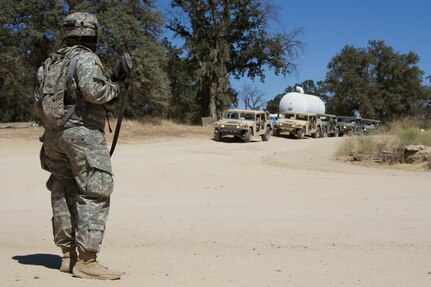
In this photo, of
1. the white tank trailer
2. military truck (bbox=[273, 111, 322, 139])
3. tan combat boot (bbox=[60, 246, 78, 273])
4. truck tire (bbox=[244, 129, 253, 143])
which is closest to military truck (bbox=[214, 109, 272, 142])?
truck tire (bbox=[244, 129, 253, 143])

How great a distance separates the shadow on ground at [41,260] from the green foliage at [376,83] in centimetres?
5340

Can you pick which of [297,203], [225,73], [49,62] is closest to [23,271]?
[49,62]

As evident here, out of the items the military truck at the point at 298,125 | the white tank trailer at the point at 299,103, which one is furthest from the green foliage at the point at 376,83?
the military truck at the point at 298,125

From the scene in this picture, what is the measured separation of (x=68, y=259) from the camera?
4.15 meters

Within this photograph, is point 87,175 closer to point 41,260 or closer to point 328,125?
point 41,260

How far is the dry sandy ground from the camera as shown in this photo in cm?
417

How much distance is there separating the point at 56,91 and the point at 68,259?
129 cm

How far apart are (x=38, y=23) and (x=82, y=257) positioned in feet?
79.4

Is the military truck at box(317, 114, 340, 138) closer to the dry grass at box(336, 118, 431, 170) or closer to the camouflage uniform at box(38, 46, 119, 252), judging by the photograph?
the dry grass at box(336, 118, 431, 170)

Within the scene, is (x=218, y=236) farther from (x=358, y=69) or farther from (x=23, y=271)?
(x=358, y=69)

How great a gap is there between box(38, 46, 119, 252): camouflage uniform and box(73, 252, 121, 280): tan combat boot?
82 mm

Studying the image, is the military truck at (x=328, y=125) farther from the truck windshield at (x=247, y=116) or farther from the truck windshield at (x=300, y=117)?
the truck windshield at (x=247, y=116)

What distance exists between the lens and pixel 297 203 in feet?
26.9

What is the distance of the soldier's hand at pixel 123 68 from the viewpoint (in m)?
4.02
